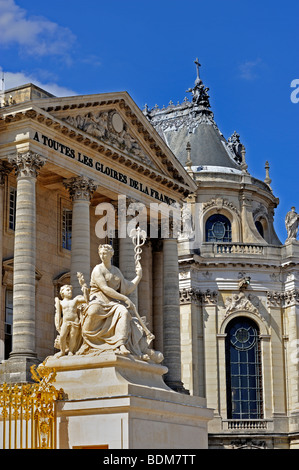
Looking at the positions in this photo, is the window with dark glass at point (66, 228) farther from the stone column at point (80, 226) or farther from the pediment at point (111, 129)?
the pediment at point (111, 129)

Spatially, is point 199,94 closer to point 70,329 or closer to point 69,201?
point 69,201

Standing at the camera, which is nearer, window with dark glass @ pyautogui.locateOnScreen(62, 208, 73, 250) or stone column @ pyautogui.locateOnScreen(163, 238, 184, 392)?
window with dark glass @ pyautogui.locateOnScreen(62, 208, 73, 250)

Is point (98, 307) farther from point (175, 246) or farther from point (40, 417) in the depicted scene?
point (175, 246)

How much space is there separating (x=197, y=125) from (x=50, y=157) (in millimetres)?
32863

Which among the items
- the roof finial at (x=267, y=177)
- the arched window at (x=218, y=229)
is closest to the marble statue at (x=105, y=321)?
the arched window at (x=218, y=229)

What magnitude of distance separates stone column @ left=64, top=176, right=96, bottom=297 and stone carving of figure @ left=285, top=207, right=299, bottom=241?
926 inches

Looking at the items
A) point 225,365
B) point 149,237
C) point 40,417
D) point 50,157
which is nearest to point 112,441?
point 40,417

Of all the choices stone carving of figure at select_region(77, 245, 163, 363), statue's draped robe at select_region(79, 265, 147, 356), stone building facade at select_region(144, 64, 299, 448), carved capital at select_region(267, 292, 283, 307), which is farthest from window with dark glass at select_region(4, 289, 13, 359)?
carved capital at select_region(267, 292, 283, 307)

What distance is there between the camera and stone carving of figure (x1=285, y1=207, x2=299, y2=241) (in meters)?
57.6

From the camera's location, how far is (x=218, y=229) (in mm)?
60406

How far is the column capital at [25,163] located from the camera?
33500 mm

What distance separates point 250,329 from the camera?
181ft

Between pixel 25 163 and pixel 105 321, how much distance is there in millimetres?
14500

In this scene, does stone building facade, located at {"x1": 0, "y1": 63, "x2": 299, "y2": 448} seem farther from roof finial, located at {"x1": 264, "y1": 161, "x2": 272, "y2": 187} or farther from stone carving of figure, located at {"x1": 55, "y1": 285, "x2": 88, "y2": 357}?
stone carving of figure, located at {"x1": 55, "y1": 285, "x2": 88, "y2": 357}
